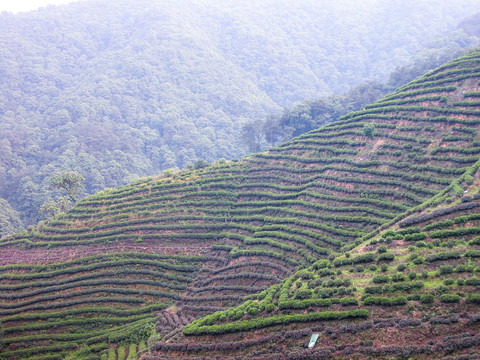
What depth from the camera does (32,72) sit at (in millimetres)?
129000

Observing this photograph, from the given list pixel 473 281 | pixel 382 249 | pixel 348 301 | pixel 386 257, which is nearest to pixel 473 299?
pixel 473 281

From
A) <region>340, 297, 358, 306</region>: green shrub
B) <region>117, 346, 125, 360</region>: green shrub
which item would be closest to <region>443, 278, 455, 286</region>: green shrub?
<region>340, 297, 358, 306</region>: green shrub

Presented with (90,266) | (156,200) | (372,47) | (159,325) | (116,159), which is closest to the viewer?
(159,325)

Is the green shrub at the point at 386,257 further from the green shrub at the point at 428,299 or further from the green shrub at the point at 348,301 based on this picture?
the green shrub at the point at 428,299

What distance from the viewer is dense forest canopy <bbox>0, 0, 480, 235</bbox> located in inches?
3974

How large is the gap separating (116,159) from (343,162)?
7080cm

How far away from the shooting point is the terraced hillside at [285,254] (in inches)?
941

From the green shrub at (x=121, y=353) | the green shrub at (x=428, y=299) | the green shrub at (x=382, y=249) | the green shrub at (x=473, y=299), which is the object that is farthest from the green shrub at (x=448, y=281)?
the green shrub at (x=121, y=353)

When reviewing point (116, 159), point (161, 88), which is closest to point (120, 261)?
point (116, 159)

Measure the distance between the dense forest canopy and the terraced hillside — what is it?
36.9 metres

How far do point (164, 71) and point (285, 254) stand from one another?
10893 cm

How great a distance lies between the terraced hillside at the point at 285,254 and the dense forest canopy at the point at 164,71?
121 feet

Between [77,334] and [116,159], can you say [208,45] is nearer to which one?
[116,159]

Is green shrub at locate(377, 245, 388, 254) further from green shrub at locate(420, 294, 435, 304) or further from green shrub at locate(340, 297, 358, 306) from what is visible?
green shrub at locate(420, 294, 435, 304)
